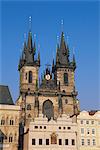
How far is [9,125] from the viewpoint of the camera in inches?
2415

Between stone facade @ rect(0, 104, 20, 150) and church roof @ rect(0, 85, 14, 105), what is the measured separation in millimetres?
3026

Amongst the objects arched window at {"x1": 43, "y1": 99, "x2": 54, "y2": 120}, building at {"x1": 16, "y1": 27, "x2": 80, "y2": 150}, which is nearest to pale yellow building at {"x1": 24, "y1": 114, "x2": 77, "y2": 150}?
building at {"x1": 16, "y1": 27, "x2": 80, "y2": 150}

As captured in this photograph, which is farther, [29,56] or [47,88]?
[29,56]

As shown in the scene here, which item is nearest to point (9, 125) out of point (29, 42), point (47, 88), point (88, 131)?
point (88, 131)

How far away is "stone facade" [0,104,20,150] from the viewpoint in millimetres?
60781

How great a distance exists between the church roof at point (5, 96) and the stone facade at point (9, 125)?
303cm

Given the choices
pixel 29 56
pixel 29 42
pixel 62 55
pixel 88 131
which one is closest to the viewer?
pixel 88 131

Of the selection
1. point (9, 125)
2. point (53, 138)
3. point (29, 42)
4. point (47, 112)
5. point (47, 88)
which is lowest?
point (53, 138)

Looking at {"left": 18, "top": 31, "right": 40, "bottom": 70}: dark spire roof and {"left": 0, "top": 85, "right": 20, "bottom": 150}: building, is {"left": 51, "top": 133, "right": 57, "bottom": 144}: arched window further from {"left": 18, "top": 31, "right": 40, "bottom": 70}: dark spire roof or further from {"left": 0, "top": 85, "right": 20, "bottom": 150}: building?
{"left": 18, "top": 31, "right": 40, "bottom": 70}: dark spire roof

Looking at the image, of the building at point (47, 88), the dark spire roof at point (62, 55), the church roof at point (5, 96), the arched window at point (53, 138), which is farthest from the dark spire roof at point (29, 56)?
the arched window at point (53, 138)

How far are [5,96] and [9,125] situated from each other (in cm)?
721

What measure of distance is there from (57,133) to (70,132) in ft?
8.26

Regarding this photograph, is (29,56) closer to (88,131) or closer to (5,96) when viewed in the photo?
(5,96)

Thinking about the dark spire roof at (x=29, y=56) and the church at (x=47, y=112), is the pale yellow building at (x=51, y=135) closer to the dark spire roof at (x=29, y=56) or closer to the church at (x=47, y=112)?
the church at (x=47, y=112)
